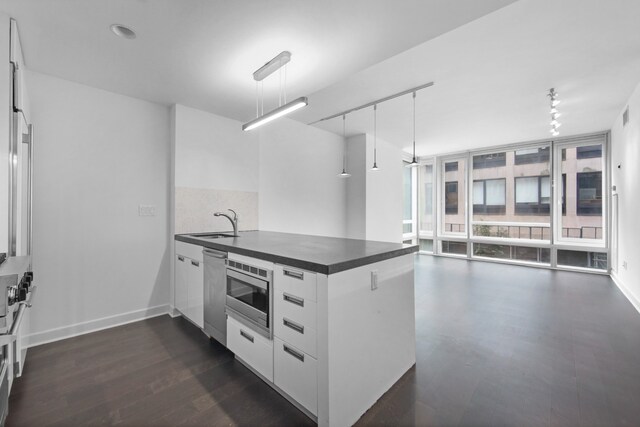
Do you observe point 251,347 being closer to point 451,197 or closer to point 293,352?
point 293,352

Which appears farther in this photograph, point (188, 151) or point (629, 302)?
point (629, 302)

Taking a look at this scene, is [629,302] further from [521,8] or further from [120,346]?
[120,346]

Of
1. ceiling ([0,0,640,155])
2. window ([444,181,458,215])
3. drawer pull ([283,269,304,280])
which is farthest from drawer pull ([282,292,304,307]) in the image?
window ([444,181,458,215])

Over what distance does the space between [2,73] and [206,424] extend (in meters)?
2.45

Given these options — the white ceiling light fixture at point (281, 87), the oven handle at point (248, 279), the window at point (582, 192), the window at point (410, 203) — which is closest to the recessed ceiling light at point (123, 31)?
the white ceiling light fixture at point (281, 87)

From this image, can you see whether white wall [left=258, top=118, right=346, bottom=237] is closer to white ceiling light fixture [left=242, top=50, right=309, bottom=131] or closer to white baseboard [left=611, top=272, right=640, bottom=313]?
white ceiling light fixture [left=242, top=50, right=309, bottom=131]

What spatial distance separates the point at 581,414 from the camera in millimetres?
1665

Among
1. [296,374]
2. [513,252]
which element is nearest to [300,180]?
[296,374]

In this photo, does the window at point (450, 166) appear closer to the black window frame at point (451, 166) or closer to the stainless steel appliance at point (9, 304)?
the black window frame at point (451, 166)

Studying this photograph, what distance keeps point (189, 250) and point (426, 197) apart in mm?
6578

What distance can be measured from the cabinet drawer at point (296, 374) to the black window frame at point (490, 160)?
6860mm

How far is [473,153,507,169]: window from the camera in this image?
6535 mm

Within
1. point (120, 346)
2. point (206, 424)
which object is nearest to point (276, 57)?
point (206, 424)

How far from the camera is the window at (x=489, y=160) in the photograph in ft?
21.4
